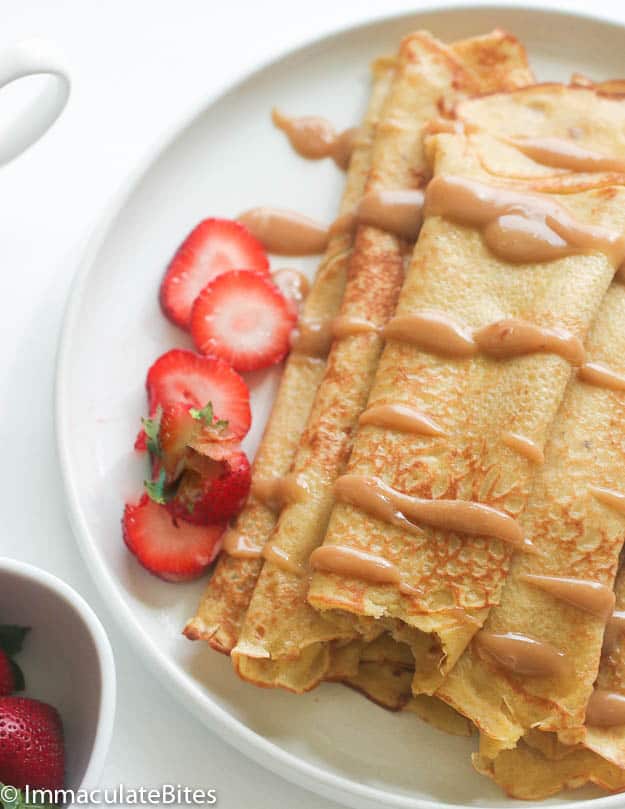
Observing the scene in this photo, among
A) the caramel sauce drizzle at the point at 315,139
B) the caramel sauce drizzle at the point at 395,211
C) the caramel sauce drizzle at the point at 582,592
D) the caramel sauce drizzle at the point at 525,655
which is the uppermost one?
the caramel sauce drizzle at the point at 315,139

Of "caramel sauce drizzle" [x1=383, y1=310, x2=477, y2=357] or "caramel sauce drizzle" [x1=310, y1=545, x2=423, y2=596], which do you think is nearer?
"caramel sauce drizzle" [x1=310, y1=545, x2=423, y2=596]

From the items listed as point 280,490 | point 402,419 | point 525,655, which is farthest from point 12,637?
point 525,655

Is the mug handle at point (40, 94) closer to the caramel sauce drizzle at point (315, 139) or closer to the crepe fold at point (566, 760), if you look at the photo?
the caramel sauce drizzle at point (315, 139)

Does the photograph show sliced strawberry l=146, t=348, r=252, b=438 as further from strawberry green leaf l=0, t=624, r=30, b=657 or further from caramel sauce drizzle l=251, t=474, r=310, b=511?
strawberry green leaf l=0, t=624, r=30, b=657

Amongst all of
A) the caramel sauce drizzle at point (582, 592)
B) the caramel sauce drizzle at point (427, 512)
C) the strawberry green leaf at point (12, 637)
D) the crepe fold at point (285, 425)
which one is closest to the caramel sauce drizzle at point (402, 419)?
the caramel sauce drizzle at point (427, 512)

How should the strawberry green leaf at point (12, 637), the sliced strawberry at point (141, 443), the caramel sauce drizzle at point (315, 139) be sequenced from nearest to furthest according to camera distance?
the strawberry green leaf at point (12, 637)
the sliced strawberry at point (141, 443)
the caramel sauce drizzle at point (315, 139)

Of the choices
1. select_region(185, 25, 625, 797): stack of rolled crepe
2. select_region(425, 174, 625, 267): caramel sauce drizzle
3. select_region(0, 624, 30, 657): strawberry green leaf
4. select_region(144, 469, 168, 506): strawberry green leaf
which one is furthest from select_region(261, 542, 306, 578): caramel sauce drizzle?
select_region(425, 174, 625, 267): caramel sauce drizzle

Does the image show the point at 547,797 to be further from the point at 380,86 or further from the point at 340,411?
the point at 380,86

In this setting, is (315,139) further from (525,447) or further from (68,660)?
(68,660)
